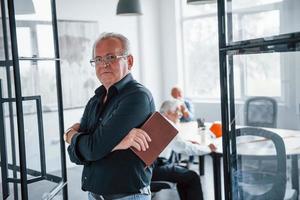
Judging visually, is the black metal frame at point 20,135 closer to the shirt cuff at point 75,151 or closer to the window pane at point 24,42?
the window pane at point 24,42

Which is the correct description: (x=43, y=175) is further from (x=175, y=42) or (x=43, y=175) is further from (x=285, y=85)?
(x=175, y=42)

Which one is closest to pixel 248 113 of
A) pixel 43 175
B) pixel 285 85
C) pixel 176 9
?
pixel 285 85

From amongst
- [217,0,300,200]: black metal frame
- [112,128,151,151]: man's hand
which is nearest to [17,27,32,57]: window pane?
[112,128,151,151]: man's hand

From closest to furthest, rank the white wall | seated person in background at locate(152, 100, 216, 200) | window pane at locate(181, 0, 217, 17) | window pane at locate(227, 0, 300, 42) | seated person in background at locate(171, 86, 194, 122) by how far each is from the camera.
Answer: window pane at locate(227, 0, 300, 42) → seated person in background at locate(152, 100, 216, 200) → seated person in background at locate(171, 86, 194, 122) → the white wall → window pane at locate(181, 0, 217, 17)

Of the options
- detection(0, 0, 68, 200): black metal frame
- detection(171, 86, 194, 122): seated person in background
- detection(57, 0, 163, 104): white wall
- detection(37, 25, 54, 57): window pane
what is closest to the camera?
detection(0, 0, 68, 200): black metal frame

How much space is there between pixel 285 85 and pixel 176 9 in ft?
19.4

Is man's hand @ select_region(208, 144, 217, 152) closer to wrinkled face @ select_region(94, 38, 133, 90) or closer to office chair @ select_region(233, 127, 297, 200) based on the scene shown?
office chair @ select_region(233, 127, 297, 200)

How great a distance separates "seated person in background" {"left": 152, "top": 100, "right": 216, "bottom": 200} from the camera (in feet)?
10.8

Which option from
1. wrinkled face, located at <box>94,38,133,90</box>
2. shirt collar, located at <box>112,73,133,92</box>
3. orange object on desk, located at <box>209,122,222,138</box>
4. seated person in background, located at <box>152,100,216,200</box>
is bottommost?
seated person in background, located at <box>152,100,216,200</box>

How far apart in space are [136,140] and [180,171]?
1.81 metres

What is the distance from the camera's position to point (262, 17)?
161 cm

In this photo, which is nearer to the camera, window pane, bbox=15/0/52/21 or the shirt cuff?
the shirt cuff

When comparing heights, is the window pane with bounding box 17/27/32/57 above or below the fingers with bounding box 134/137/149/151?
above

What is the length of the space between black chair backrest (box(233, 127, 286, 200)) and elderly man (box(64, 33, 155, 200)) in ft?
1.39
